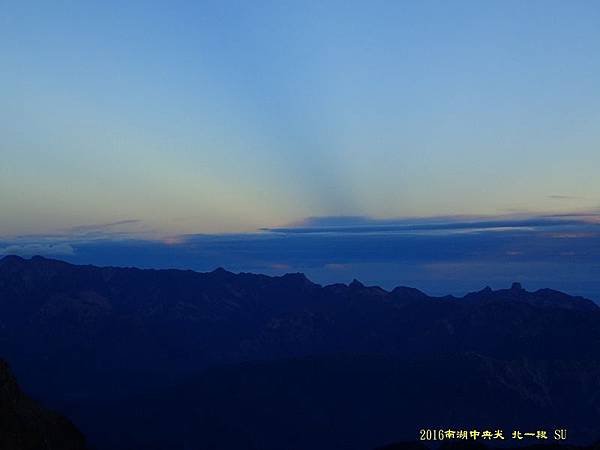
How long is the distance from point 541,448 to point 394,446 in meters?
37.0

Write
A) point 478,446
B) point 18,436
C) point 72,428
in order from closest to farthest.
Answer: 1. point 18,436
2. point 72,428
3. point 478,446

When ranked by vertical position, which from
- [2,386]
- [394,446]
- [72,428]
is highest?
[2,386]

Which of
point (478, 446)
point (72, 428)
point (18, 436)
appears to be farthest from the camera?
point (478, 446)

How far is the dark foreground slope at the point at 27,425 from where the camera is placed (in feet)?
369

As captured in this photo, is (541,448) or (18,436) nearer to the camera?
(18,436)

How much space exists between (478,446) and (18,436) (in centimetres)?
10708

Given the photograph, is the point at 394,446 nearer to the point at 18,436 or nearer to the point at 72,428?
the point at 72,428

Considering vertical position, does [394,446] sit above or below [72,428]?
below

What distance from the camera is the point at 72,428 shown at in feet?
421

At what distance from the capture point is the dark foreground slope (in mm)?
112562

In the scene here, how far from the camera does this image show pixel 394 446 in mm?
156125

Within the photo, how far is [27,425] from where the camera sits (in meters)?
117

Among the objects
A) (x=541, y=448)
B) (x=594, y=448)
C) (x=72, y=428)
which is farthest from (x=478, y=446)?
(x=72, y=428)

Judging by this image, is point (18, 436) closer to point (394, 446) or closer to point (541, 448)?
point (394, 446)
